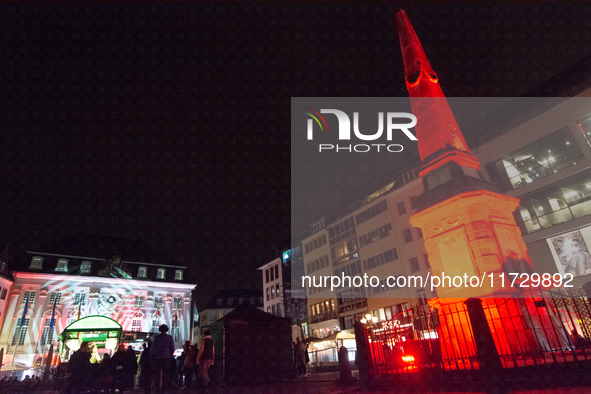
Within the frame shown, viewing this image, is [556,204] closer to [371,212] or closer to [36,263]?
[371,212]

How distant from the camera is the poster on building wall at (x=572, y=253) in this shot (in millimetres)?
21219

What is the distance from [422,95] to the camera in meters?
14.6

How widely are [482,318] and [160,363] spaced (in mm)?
7934

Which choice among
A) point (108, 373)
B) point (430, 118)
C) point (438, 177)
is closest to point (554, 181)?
point (430, 118)

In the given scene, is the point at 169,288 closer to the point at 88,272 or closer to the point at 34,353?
the point at 88,272

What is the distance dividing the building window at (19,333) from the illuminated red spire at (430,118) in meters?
47.2

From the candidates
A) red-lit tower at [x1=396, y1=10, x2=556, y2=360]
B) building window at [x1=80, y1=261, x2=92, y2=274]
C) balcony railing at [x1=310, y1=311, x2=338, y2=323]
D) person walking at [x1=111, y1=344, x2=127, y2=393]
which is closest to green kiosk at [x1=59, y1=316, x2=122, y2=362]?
person walking at [x1=111, y1=344, x2=127, y2=393]

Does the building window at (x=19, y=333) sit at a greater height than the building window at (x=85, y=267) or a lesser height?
lesser

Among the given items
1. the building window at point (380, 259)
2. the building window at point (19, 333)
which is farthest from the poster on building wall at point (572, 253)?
the building window at point (19, 333)

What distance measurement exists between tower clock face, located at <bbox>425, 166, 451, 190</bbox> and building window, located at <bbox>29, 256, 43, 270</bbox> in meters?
48.7

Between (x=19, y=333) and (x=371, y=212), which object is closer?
(x=19, y=333)

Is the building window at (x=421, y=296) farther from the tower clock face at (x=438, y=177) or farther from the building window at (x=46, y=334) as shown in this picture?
the building window at (x=46, y=334)

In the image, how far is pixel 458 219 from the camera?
11.9 meters

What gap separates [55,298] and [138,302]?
963cm
